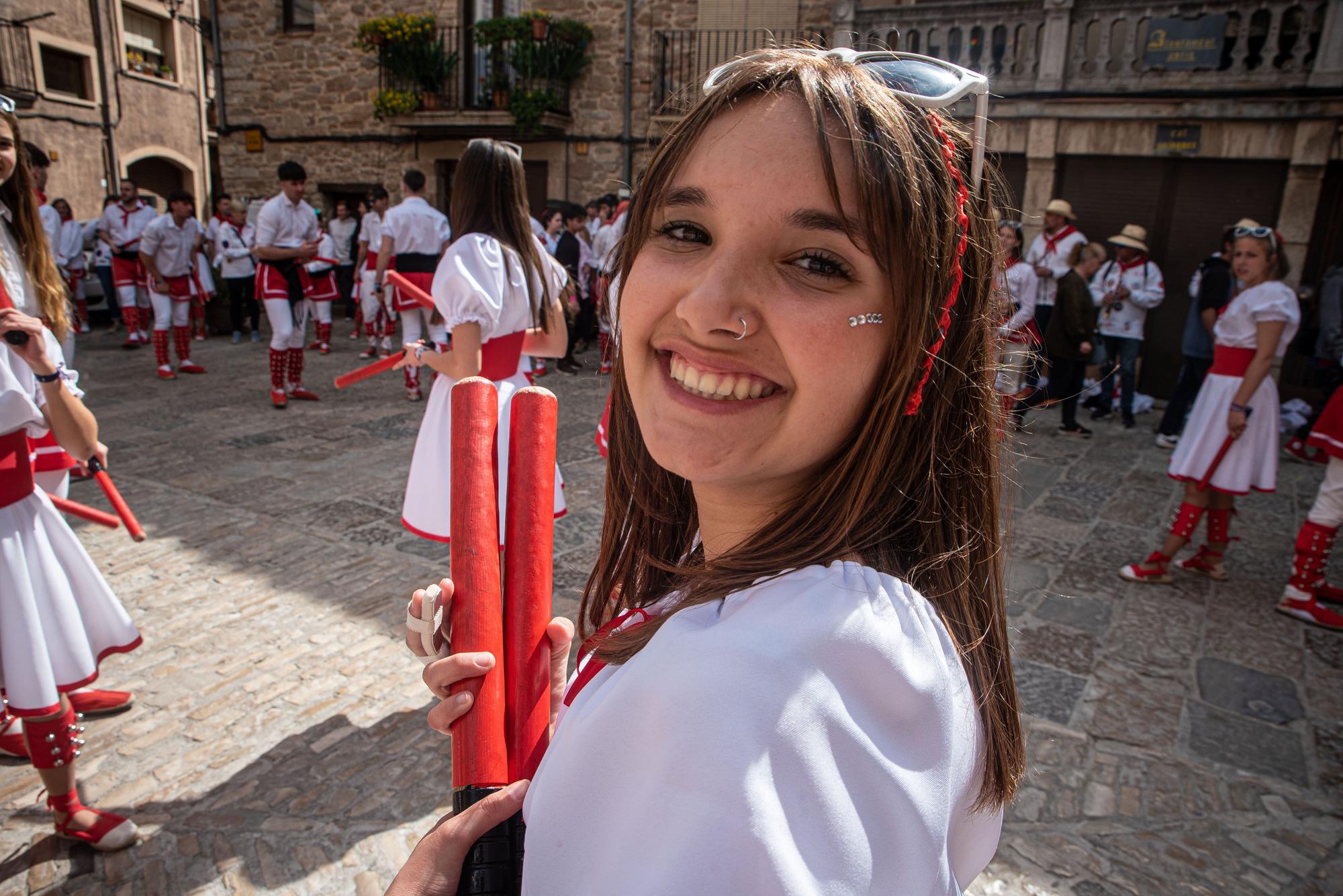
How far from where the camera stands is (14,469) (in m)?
2.42

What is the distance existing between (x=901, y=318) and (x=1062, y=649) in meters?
3.55

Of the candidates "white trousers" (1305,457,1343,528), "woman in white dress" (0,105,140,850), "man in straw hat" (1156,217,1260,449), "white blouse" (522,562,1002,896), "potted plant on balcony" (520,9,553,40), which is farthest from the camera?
"potted plant on balcony" (520,9,553,40)

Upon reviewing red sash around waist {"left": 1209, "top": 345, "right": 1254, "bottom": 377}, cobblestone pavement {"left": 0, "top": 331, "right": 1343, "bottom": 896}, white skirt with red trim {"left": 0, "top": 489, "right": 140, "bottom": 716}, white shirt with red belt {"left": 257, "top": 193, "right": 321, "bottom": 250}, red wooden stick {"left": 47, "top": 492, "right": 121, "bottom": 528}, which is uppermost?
white shirt with red belt {"left": 257, "top": 193, "right": 321, "bottom": 250}

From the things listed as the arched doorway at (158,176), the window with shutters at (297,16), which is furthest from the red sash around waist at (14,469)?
the arched doorway at (158,176)

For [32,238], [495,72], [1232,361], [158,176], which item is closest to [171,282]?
[32,238]

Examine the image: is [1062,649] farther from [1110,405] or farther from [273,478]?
[1110,405]

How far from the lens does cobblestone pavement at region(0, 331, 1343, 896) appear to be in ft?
8.34

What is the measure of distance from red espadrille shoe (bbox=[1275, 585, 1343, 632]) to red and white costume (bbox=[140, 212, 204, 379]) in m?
9.83

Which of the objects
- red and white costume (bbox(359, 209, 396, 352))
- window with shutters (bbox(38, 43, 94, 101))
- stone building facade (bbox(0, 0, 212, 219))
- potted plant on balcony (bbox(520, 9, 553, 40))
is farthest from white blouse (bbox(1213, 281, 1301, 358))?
window with shutters (bbox(38, 43, 94, 101))

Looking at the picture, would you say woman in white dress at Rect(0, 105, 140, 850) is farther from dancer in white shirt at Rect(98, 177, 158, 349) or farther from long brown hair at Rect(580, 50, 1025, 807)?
dancer in white shirt at Rect(98, 177, 158, 349)

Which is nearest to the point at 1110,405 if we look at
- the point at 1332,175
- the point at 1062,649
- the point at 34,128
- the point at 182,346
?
the point at 1332,175

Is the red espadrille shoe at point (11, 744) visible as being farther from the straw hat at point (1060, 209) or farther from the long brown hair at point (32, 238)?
the straw hat at point (1060, 209)

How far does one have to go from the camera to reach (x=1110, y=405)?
30.7ft

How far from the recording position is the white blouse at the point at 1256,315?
4562mm
